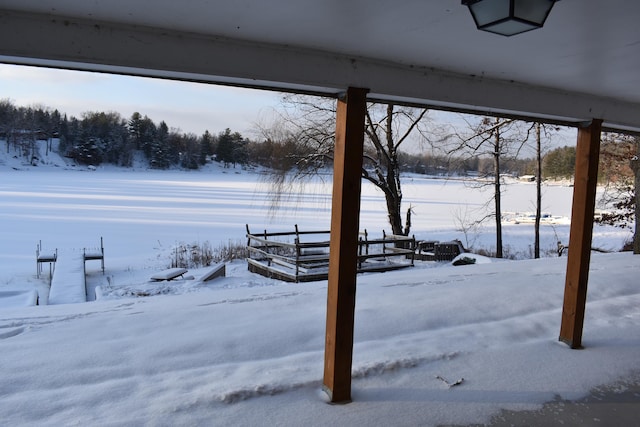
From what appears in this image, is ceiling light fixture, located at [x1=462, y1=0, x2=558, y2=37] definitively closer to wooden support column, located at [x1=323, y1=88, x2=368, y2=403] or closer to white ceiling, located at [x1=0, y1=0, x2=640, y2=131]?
white ceiling, located at [x1=0, y1=0, x2=640, y2=131]

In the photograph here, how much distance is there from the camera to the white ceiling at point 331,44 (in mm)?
1833

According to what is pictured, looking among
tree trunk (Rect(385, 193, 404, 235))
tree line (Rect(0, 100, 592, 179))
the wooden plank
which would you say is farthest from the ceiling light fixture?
tree line (Rect(0, 100, 592, 179))

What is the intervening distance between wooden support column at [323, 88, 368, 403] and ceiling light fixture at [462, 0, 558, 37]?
3.06ft

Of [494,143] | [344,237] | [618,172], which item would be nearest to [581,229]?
[344,237]

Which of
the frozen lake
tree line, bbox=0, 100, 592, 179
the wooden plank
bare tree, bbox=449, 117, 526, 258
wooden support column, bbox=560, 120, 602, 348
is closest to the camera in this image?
wooden support column, bbox=560, 120, 602, 348

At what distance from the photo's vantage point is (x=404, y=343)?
149 inches

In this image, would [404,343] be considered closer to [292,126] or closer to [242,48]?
[242,48]

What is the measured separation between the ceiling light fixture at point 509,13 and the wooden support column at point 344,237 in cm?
93

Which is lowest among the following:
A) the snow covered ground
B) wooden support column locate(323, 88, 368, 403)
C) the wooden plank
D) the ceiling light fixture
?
the wooden plank

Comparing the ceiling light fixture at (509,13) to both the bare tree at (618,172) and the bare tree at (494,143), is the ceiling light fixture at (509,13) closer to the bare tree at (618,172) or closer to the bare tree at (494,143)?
the bare tree at (618,172)

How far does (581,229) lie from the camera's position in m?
3.65

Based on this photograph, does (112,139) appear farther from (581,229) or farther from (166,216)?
(581,229)

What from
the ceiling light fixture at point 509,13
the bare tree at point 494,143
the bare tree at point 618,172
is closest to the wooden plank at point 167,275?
the ceiling light fixture at point 509,13

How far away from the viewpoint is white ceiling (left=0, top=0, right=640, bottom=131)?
183 cm
